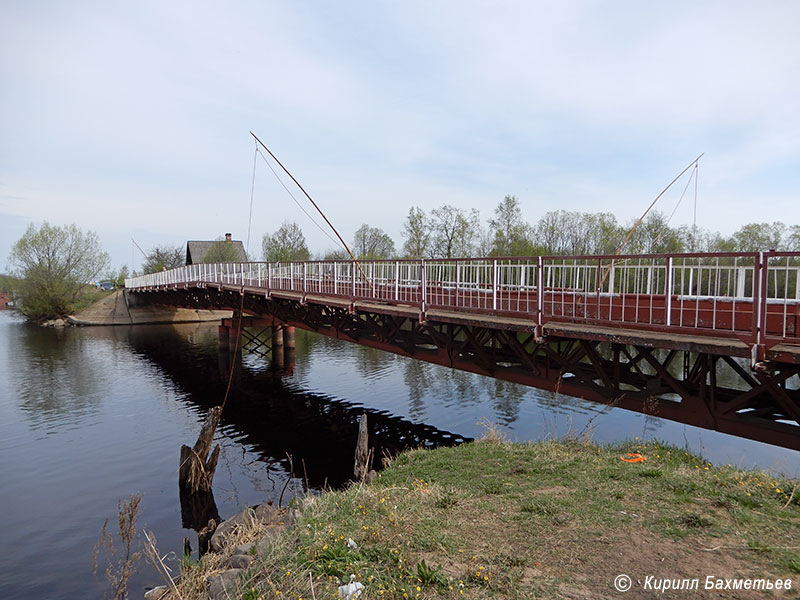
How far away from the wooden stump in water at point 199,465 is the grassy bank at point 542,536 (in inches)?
204

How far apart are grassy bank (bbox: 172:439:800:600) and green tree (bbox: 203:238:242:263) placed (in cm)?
5938

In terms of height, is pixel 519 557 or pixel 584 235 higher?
pixel 584 235

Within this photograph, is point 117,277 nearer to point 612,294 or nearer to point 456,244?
point 456,244

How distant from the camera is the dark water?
33.8 ft

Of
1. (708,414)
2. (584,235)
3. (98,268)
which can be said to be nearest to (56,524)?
(708,414)

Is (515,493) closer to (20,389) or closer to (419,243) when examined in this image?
(20,389)

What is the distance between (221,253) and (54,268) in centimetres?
1778

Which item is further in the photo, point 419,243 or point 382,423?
point 419,243

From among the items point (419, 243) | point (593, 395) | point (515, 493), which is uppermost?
point (419, 243)

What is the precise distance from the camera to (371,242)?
75.4m

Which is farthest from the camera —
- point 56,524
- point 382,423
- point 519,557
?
point 382,423

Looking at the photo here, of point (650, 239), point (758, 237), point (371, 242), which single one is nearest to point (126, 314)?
point (371, 242)

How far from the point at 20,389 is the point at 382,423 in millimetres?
17367

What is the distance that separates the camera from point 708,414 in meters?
7.63
